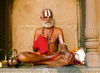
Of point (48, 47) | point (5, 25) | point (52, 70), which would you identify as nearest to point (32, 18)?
point (5, 25)

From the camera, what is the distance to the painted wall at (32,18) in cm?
719

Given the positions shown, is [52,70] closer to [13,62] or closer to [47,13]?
[13,62]

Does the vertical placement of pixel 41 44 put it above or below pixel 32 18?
below

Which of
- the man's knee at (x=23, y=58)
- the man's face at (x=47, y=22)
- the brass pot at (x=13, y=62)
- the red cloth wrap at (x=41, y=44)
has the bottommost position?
the brass pot at (x=13, y=62)

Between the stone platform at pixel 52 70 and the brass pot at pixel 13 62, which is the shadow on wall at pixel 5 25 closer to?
the brass pot at pixel 13 62

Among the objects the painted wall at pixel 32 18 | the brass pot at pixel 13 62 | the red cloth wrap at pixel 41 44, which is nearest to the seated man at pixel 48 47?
the red cloth wrap at pixel 41 44

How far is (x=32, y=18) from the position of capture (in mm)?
7270

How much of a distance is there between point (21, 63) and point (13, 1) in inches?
81.1

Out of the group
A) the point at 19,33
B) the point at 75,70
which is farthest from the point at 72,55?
the point at 19,33

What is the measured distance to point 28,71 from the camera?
529 cm

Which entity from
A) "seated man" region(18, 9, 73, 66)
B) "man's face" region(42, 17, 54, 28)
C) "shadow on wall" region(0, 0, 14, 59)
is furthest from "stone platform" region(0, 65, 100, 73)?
"shadow on wall" region(0, 0, 14, 59)

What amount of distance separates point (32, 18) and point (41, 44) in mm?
1319

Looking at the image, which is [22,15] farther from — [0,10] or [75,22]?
[75,22]

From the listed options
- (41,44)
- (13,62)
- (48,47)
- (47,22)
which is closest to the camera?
(13,62)
